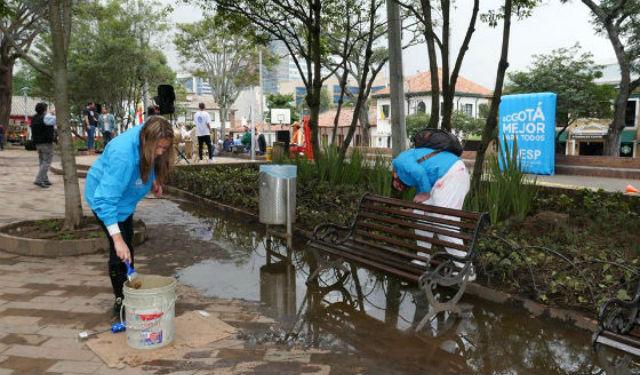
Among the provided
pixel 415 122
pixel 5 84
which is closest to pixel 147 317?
pixel 5 84

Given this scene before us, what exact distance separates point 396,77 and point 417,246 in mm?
4683

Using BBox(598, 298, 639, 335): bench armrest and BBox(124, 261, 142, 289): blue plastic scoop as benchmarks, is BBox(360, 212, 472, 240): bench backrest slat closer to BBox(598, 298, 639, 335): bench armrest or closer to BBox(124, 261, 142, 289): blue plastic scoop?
BBox(598, 298, 639, 335): bench armrest

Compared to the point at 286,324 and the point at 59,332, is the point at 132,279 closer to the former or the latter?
the point at 59,332

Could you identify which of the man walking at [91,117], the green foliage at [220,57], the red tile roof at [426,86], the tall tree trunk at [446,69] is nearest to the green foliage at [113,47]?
the green foliage at [220,57]

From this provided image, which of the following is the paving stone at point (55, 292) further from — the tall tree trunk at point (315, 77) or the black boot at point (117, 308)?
the tall tree trunk at point (315, 77)

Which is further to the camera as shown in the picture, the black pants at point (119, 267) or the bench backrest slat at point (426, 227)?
the bench backrest slat at point (426, 227)

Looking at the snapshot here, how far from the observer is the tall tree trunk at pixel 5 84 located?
27344 mm

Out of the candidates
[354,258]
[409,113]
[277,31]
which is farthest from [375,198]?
[409,113]

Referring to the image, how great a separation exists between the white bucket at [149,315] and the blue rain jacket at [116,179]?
1.68 feet

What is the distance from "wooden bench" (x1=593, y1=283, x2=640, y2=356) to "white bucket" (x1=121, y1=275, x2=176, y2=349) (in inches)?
98.9

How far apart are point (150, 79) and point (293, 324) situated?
3533 centimetres

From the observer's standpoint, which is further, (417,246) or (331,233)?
(331,233)

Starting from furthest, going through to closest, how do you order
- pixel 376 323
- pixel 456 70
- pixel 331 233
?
pixel 456 70
pixel 331 233
pixel 376 323

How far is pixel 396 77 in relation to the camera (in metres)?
8.32
